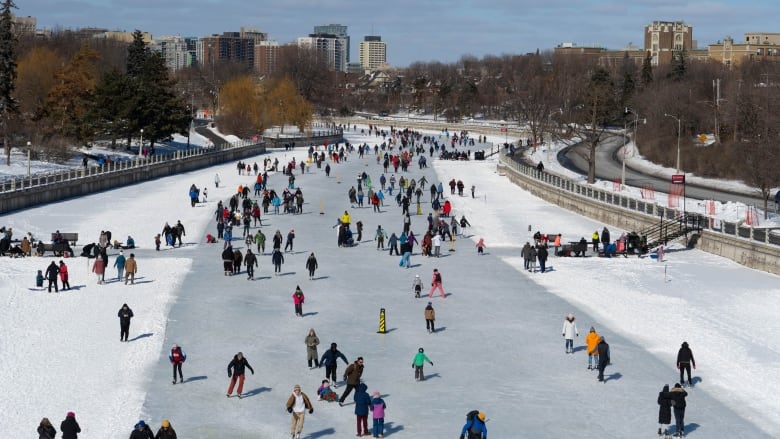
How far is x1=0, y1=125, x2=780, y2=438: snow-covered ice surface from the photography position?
1834cm

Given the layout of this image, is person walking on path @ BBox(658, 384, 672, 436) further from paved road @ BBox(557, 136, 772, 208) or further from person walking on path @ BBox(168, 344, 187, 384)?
paved road @ BBox(557, 136, 772, 208)

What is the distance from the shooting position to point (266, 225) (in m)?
42.7

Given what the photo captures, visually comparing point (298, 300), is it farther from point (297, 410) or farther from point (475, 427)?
point (475, 427)

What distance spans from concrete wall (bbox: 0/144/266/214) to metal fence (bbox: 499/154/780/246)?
61.9ft

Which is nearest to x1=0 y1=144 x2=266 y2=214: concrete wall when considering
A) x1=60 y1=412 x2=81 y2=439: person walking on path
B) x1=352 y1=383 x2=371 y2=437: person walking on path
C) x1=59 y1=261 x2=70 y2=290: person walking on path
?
x1=59 y1=261 x2=70 y2=290: person walking on path

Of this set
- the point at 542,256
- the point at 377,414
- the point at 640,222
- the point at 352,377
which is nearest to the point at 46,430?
the point at 377,414

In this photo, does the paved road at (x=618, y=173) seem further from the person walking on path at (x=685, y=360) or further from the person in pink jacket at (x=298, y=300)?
the person walking on path at (x=685, y=360)

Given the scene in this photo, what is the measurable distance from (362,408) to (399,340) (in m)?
6.59

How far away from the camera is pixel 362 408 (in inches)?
672

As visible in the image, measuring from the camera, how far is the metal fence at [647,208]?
111 feet

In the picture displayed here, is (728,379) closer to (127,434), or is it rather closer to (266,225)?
(127,434)

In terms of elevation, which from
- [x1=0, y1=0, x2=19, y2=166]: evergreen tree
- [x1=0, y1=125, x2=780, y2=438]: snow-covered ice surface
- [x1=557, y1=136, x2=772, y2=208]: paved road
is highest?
[x1=0, y1=0, x2=19, y2=166]: evergreen tree

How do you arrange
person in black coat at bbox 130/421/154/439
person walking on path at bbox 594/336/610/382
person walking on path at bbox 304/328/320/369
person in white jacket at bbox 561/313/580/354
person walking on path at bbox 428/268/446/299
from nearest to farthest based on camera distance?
person in black coat at bbox 130/421/154/439
person walking on path at bbox 594/336/610/382
person walking on path at bbox 304/328/320/369
person in white jacket at bbox 561/313/580/354
person walking on path at bbox 428/268/446/299

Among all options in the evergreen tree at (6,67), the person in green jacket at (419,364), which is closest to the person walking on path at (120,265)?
the person in green jacket at (419,364)
